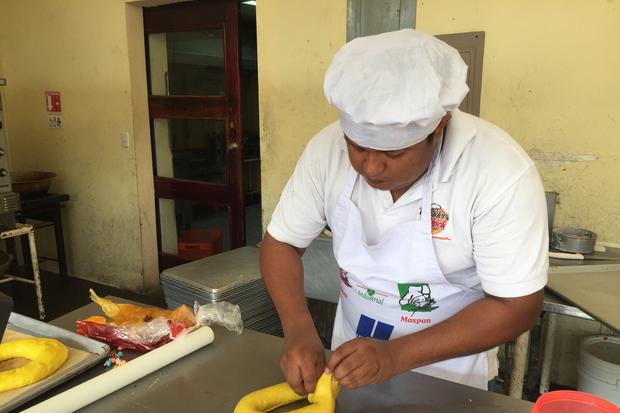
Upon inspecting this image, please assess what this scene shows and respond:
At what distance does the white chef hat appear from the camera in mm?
909

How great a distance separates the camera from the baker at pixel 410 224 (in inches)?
36.7

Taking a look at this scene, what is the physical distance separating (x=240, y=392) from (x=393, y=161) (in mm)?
573

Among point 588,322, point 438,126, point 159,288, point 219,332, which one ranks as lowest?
point 159,288

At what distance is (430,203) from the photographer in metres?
1.11

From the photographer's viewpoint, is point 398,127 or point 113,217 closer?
point 398,127

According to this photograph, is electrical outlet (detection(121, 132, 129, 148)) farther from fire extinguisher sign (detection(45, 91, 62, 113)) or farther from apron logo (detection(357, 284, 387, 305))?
apron logo (detection(357, 284, 387, 305))

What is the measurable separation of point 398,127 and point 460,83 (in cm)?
16

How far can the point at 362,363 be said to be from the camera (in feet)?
3.02

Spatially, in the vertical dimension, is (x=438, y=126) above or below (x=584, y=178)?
above

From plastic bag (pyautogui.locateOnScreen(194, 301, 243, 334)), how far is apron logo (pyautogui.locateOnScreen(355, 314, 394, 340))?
319 millimetres

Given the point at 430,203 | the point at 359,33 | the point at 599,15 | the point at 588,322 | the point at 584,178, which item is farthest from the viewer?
the point at 359,33

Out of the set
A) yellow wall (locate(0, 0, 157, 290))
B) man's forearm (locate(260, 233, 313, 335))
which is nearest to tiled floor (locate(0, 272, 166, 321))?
yellow wall (locate(0, 0, 157, 290))

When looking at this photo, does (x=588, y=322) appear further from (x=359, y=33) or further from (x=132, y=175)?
(x=132, y=175)

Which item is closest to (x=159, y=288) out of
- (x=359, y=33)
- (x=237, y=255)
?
(x=237, y=255)
